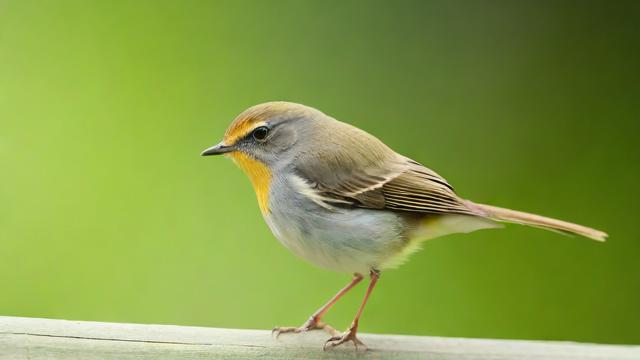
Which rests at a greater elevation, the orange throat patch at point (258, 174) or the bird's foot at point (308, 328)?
the orange throat patch at point (258, 174)

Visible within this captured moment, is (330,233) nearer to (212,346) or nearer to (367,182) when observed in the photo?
(367,182)

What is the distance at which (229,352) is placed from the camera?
2.47m

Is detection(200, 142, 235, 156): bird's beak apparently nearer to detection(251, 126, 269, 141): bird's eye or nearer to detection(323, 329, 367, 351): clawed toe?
detection(251, 126, 269, 141): bird's eye

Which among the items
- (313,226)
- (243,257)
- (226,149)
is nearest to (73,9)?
(243,257)

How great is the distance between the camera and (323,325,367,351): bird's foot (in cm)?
267

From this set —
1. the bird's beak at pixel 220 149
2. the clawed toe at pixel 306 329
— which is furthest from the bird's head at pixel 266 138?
the clawed toe at pixel 306 329

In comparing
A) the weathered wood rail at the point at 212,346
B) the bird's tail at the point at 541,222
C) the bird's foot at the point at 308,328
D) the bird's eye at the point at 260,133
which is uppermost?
the bird's eye at the point at 260,133

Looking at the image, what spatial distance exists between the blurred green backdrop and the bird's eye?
3.61ft

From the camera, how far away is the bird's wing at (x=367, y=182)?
282 cm

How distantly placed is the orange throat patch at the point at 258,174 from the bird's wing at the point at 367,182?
0.11 m

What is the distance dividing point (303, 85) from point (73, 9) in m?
1.20

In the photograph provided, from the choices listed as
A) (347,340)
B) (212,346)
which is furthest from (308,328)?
(212,346)

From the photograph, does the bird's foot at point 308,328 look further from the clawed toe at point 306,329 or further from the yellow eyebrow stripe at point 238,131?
the yellow eyebrow stripe at point 238,131

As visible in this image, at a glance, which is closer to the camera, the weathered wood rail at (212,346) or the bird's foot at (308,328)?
the weathered wood rail at (212,346)
